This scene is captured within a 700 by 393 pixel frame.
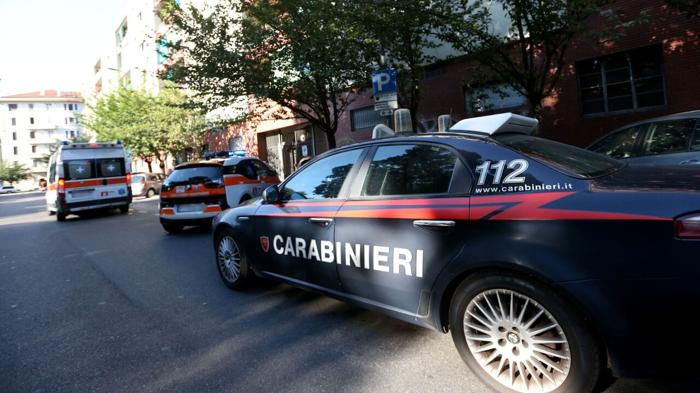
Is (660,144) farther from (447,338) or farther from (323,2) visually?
(323,2)

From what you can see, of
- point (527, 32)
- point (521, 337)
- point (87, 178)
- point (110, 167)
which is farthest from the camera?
point (110, 167)

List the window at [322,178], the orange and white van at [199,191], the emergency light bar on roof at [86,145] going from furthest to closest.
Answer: the emergency light bar on roof at [86,145] < the orange and white van at [199,191] < the window at [322,178]

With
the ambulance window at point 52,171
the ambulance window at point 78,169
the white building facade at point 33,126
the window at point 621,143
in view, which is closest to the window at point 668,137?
the window at point 621,143

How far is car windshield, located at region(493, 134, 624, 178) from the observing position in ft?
8.20

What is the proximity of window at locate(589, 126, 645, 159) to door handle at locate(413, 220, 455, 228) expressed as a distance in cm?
394

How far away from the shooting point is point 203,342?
11.3ft

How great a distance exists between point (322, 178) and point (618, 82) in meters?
9.12

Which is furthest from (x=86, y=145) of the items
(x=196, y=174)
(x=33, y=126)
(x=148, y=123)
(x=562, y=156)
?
(x=33, y=126)

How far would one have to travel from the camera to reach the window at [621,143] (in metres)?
5.32

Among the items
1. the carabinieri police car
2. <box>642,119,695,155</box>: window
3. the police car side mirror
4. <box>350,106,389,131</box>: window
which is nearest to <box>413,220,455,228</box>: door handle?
the carabinieri police car

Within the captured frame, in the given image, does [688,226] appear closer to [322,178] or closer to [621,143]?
[322,178]

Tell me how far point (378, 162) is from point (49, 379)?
2.72m

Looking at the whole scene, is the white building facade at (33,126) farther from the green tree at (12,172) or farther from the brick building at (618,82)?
the brick building at (618,82)

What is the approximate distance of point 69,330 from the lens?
389cm
